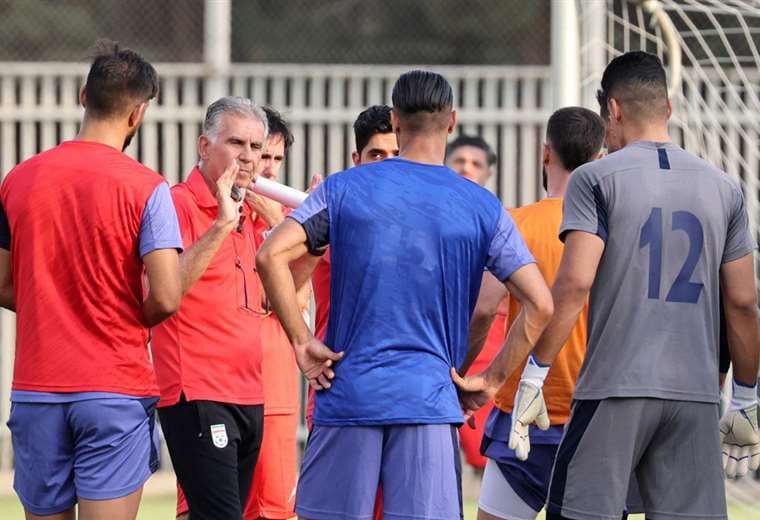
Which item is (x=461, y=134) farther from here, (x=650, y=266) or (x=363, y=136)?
(x=650, y=266)

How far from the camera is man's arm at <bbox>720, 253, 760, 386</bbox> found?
190 inches

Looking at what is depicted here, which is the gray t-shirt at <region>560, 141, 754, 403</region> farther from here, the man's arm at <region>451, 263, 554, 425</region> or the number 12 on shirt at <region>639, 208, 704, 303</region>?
the man's arm at <region>451, 263, 554, 425</region>

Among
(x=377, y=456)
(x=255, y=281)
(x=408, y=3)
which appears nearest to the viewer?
(x=377, y=456)

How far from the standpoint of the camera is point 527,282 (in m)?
4.55

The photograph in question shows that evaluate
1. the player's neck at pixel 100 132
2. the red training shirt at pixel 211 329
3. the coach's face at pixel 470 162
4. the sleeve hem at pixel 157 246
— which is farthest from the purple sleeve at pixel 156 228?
the coach's face at pixel 470 162

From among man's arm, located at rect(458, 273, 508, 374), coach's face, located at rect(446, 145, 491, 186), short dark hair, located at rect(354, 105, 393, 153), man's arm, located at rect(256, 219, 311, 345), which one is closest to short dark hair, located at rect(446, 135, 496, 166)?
coach's face, located at rect(446, 145, 491, 186)

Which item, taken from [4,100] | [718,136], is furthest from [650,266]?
[4,100]

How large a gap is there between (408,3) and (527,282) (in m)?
9.75

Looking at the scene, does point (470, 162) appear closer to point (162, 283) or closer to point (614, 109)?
point (614, 109)

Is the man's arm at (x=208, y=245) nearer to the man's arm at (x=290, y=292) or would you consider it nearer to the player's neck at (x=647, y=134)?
the man's arm at (x=290, y=292)

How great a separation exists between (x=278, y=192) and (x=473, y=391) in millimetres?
1424

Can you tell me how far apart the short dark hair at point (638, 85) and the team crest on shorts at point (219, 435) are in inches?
68.0

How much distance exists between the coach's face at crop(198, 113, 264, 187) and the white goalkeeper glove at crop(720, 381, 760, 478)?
189cm

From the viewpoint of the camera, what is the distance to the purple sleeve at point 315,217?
14.8ft
